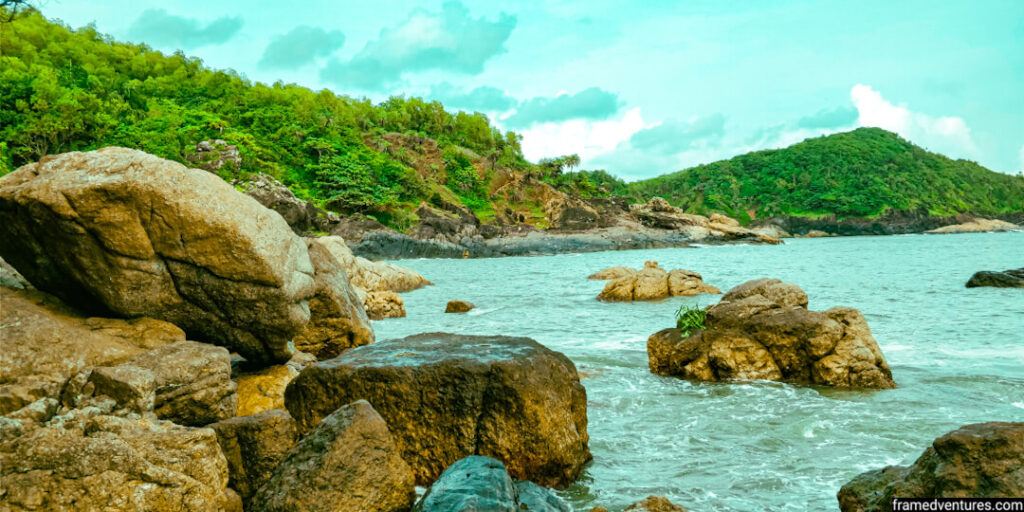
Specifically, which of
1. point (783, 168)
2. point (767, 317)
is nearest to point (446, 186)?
point (767, 317)

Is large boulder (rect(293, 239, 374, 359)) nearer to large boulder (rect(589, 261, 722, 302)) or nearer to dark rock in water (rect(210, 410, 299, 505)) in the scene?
dark rock in water (rect(210, 410, 299, 505))

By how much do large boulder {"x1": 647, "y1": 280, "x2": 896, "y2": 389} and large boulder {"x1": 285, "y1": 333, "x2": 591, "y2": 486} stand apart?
5818 mm

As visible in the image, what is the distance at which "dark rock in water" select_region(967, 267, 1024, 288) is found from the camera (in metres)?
25.5

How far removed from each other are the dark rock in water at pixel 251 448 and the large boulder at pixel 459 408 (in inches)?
48.7

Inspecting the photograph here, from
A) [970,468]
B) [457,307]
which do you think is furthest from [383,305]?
[970,468]

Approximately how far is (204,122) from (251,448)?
87405mm

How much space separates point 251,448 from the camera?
477cm

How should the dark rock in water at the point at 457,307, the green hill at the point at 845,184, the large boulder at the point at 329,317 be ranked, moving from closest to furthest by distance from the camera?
1. the large boulder at the point at 329,317
2. the dark rock in water at the point at 457,307
3. the green hill at the point at 845,184

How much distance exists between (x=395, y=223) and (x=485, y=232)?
43.9ft

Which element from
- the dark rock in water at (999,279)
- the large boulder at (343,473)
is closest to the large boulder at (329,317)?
the large boulder at (343,473)

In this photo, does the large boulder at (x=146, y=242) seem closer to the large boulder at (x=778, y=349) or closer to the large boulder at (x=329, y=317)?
the large boulder at (x=329, y=317)

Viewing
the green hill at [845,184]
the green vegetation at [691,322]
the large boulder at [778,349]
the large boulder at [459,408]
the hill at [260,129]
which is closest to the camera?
the large boulder at [459,408]

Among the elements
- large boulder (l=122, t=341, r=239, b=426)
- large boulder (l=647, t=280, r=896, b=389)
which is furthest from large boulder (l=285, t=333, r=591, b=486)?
large boulder (l=647, t=280, r=896, b=389)

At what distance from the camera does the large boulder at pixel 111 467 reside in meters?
3.53
